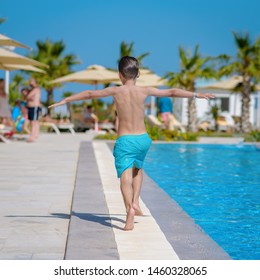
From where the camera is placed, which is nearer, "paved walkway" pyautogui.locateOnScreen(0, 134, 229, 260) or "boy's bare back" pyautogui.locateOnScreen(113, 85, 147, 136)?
"paved walkway" pyautogui.locateOnScreen(0, 134, 229, 260)

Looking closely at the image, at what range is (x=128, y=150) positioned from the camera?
6.25 m

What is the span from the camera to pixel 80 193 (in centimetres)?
852

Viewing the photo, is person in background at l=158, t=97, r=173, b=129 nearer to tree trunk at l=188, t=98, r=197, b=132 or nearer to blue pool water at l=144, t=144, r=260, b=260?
tree trunk at l=188, t=98, r=197, b=132

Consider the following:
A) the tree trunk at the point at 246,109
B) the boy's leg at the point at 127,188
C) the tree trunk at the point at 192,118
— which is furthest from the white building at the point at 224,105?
the boy's leg at the point at 127,188

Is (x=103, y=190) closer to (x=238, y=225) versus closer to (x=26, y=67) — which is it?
(x=238, y=225)

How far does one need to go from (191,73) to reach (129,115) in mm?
27637

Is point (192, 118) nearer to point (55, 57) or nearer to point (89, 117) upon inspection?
point (89, 117)

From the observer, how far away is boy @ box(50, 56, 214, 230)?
6.25 m

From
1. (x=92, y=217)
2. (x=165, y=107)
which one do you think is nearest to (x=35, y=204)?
(x=92, y=217)

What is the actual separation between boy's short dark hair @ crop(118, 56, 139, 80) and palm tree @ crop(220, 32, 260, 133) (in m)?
26.6

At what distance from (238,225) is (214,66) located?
92.4 feet

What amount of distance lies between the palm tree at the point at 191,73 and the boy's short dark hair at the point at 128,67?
2666 cm

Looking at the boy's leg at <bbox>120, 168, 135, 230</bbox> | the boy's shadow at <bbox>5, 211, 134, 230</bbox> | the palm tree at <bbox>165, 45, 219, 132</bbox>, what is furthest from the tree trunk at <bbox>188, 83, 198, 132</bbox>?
the boy's leg at <bbox>120, 168, 135, 230</bbox>
